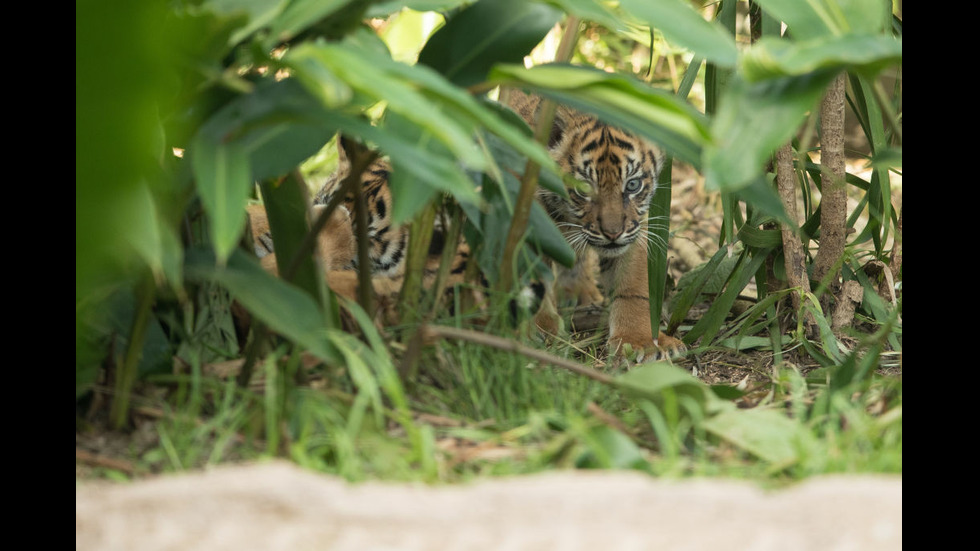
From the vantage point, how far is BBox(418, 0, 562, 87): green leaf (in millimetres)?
1668

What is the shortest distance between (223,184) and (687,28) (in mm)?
749

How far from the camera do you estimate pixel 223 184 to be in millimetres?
1194

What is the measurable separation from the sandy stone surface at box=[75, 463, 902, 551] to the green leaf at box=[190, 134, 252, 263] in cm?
32

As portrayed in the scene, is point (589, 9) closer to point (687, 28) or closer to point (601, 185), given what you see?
point (687, 28)

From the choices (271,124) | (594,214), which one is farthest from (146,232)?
(594,214)

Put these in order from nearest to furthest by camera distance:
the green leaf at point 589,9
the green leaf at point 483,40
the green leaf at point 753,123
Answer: the green leaf at point 753,123 → the green leaf at point 589,9 → the green leaf at point 483,40

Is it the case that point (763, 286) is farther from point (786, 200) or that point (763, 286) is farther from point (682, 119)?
point (682, 119)

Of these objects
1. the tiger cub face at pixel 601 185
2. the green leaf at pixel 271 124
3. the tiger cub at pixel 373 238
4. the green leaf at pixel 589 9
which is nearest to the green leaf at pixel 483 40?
the green leaf at pixel 589 9

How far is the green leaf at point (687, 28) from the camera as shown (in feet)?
4.65

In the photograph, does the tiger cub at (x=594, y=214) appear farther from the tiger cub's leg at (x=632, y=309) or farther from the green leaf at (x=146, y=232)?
the green leaf at (x=146, y=232)

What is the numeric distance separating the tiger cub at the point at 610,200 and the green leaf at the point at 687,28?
1.44 metres

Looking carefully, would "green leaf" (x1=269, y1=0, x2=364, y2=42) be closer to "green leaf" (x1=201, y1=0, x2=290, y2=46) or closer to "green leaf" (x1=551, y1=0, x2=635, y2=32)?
"green leaf" (x1=201, y1=0, x2=290, y2=46)

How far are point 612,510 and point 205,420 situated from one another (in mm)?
777

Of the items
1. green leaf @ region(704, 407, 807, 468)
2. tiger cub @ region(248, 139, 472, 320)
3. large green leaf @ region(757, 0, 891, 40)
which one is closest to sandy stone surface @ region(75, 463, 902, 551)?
green leaf @ region(704, 407, 807, 468)
